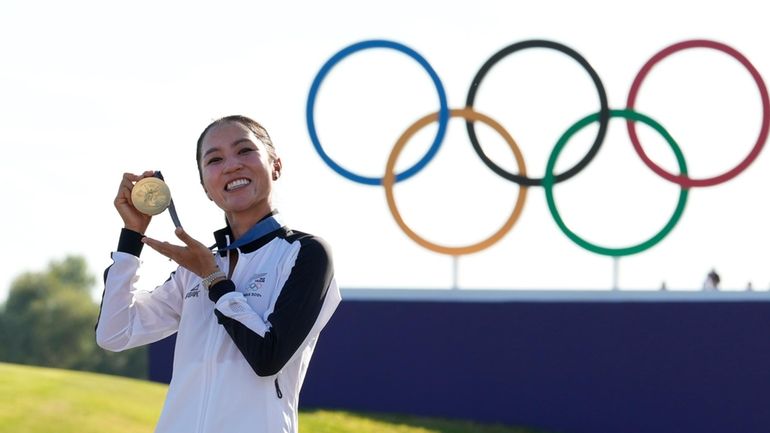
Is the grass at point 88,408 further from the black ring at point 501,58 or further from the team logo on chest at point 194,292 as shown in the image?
the team logo on chest at point 194,292

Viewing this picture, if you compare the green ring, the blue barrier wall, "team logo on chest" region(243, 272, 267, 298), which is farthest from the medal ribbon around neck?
the blue barrier wall

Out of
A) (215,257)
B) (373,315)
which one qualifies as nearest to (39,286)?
(373,315)

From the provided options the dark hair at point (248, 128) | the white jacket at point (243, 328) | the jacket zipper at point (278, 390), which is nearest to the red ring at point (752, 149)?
the dark hair at point (248, 128)

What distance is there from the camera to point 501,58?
42.1 ft

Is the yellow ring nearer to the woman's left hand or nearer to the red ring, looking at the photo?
the red ring

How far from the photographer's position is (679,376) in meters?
12.9

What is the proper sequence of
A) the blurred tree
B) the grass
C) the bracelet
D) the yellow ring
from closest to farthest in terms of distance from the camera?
the bracelet, the grass, the yellow ring, the blurred tree

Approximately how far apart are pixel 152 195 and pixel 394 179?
31.2 ft

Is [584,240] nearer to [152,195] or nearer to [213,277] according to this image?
[152,195]

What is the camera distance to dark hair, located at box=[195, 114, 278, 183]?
356 centimetres

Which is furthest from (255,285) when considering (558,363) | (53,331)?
(53,331)

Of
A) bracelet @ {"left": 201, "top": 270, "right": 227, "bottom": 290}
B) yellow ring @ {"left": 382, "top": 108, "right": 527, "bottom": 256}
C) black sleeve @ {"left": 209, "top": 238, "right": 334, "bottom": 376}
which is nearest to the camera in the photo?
black sleeve @ {"left": 209, "top": 238, "right": 334, "bottom": 376}

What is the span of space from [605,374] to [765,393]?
1541 millimetres

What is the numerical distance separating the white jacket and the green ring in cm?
945
